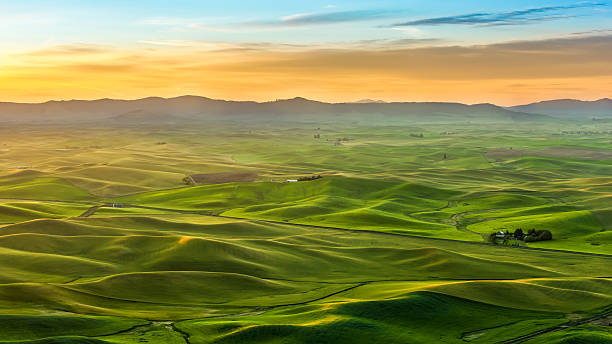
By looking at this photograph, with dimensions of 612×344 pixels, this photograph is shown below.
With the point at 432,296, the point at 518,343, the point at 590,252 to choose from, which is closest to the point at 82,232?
the point at 432,296

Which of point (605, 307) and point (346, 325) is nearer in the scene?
point (346, 325)

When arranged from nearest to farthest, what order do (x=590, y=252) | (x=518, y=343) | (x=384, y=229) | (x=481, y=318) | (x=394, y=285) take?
(x=518, y=343) → (x=481, y=318) → (x=394, y=285) → (x=590, y=252) → (x=384, y=229)

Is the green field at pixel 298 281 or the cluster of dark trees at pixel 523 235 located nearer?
the green field at pixel 298 281

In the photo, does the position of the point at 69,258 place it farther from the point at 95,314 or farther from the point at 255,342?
the point at 255,342

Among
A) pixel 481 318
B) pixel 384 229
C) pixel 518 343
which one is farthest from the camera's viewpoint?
pixel 384 229

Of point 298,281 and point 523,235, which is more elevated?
point 523,235

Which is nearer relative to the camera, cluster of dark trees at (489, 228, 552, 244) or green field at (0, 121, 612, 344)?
green field at (0, 121, 612, 344)

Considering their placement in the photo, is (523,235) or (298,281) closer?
(298,281)
